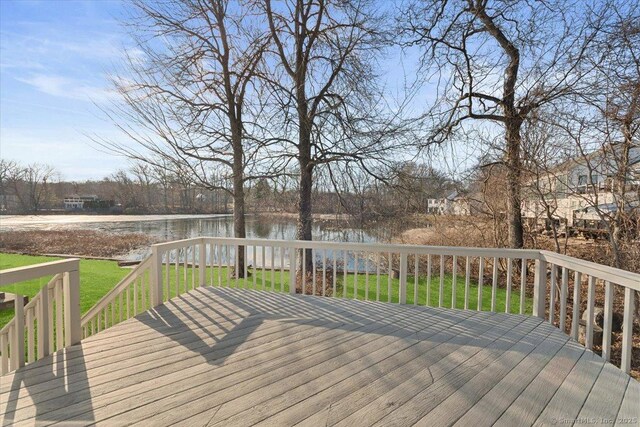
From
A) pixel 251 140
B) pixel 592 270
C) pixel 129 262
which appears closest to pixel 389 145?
pixel 251 140

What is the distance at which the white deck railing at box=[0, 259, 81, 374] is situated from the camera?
219 cm

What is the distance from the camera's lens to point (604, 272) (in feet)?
7.68

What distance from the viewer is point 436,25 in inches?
247

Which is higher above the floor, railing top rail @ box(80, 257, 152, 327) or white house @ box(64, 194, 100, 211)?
white house @ box(64, 194, 100, 211)

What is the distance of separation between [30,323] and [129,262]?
7199 mm

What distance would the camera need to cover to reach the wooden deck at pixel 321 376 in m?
1.70

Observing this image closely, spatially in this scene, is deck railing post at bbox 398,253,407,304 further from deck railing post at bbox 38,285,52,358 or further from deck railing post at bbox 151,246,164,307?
deck railing post at bbox 38,285,52,358

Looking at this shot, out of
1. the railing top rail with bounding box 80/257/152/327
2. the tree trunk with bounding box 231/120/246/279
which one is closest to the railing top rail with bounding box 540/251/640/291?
the railing top rail with bounding box 80/257/152/327

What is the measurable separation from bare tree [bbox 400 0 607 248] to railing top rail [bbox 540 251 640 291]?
124 inches

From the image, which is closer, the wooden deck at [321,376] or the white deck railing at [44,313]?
the wooden deck at [321,376]

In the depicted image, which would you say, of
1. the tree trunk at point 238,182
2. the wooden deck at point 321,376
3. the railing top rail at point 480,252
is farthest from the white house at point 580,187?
the tree trunk at point 238,182

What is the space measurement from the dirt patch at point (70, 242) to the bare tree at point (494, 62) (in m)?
11.2

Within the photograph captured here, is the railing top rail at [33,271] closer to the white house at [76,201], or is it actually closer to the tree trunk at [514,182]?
the tree trunk at [514,182]

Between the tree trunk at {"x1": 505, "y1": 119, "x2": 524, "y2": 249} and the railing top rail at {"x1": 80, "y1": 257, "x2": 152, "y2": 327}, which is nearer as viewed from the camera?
the railing top rail at {"x1": 80, "y1": 257, "x2": 152, "y2": 327}
